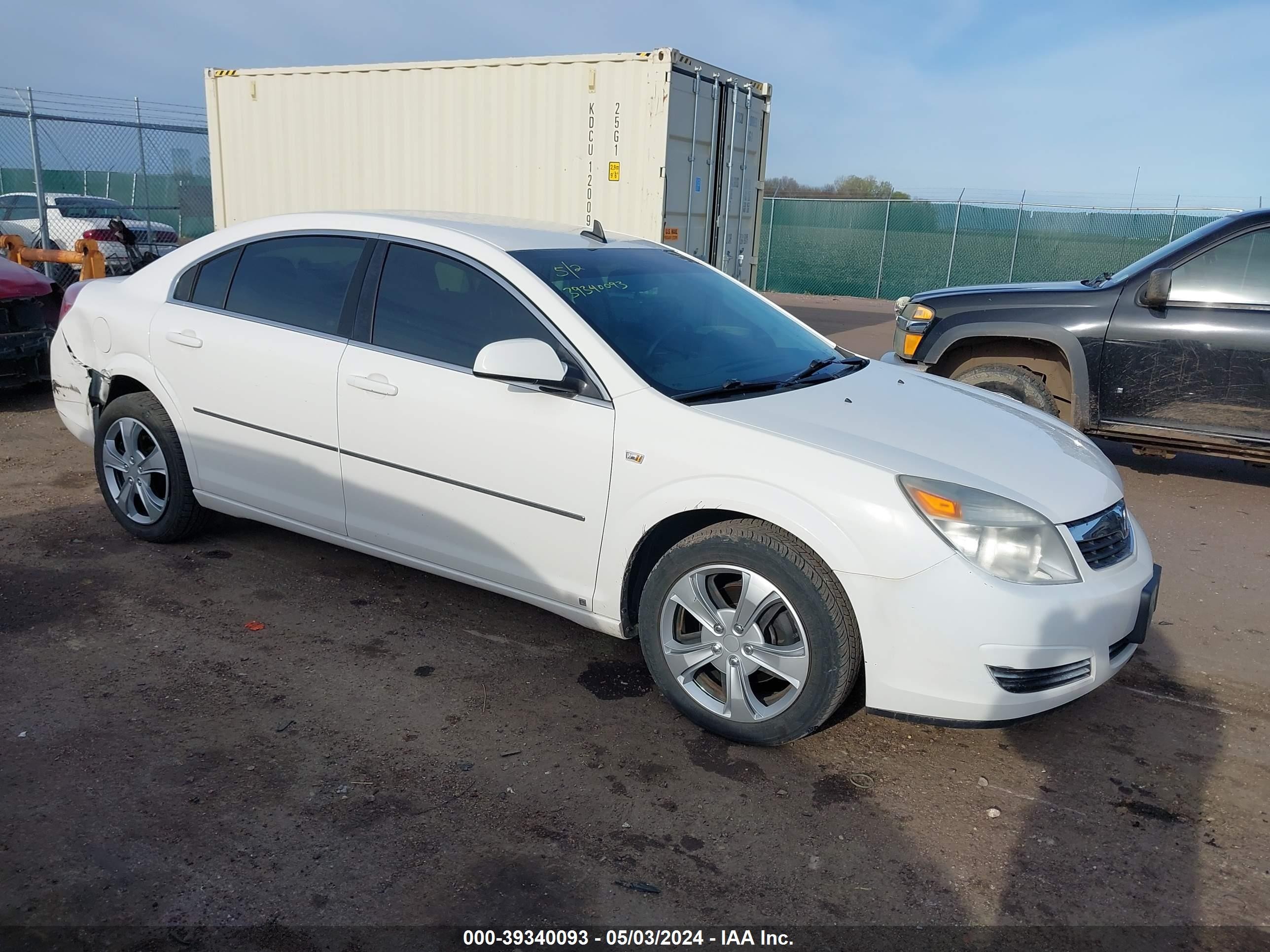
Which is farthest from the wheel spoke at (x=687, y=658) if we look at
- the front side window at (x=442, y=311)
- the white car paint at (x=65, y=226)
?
the white car paint at (x=65, y=226)

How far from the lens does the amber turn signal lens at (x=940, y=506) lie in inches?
123

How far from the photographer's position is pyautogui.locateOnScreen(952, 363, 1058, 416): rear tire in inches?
275

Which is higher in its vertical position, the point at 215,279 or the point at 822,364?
the point at 215,279

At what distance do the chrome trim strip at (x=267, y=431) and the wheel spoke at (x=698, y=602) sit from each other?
1649 millimetres

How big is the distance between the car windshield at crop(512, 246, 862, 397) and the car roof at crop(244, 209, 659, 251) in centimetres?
9

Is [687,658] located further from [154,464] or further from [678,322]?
[154,464]

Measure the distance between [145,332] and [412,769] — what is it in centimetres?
274

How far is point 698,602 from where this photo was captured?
3449mm

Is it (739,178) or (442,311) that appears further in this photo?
(739,178)

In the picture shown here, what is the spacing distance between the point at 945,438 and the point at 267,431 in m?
2.82

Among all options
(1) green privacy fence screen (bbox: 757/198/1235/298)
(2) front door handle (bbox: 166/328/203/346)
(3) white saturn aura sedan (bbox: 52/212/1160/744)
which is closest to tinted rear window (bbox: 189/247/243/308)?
(3) white saturn aura sedan (bbox: 52/212/1160/744)

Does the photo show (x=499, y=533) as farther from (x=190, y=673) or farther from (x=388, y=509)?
(x=190, y=673)

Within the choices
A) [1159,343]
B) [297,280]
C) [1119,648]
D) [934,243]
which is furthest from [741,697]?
[934,243]

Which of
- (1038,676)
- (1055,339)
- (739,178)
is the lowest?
(1038,676)
